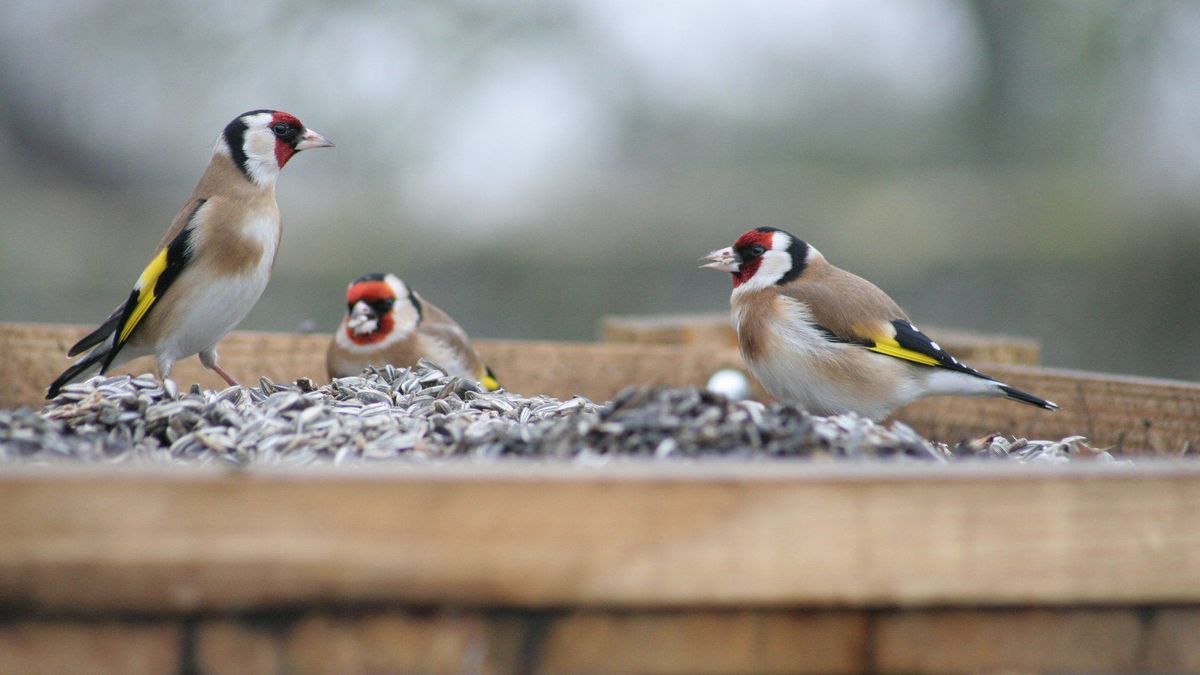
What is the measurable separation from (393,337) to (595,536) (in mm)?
2816

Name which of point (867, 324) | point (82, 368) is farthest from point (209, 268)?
point (867, 324)

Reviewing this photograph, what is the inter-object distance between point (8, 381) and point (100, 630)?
7.73 feet

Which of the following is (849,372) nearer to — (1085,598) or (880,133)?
(1085,598)

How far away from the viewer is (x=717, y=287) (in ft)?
25.3

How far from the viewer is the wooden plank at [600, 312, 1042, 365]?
4273 mm

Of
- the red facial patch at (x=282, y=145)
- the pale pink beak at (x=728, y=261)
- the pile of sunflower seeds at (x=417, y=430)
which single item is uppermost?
the red facial patch at (x=282, y=145)

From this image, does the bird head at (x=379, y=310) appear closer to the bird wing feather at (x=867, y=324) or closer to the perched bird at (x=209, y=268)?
the perched bird at (x=209, y=268)

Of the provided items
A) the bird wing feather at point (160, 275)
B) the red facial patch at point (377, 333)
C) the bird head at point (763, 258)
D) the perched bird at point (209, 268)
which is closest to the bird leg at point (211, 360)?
the perched bird at point (209, 268)

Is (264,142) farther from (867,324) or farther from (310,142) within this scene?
(867,324)

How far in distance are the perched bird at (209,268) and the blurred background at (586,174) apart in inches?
137

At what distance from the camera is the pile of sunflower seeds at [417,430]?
2057mm

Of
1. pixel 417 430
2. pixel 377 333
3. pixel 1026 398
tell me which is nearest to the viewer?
pixel 417 430

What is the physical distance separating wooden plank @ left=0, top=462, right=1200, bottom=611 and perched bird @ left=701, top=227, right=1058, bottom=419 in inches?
66.9

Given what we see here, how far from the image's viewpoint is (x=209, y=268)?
3547 millimetres
